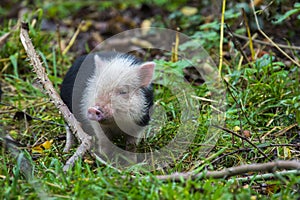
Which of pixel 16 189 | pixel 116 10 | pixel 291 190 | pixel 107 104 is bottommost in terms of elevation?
pixel 291 190

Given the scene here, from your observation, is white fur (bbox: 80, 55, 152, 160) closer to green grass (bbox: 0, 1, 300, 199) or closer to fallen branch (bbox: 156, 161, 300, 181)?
green grass (bbox: 0, 1, 300, 199)

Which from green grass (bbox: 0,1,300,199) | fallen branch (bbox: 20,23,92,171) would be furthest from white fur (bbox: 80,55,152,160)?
green grass (bbox: 0,1,300,199)

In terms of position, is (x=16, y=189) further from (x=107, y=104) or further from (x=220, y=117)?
(x=220, y=117)

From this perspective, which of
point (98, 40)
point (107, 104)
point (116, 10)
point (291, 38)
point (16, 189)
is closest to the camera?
point (16, 189)

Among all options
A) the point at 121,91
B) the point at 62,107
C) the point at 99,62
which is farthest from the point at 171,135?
the point at 62,107

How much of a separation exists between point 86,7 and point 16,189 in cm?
685

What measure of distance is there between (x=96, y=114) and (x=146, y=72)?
670mm

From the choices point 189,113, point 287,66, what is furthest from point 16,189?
point 287,66

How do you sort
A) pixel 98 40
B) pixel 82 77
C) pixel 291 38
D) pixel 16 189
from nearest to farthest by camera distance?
pixel 16 189
pixel 82 77
pixel 291 38
pixel 98 40

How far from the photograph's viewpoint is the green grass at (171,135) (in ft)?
10.2

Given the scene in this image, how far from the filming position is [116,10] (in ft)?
30.1

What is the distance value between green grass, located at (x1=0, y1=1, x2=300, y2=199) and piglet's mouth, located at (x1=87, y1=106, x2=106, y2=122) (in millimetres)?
354

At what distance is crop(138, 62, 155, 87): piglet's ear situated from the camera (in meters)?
4.26

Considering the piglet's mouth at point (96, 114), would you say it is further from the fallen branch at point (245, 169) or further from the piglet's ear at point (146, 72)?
the fallen branch at point (245, 169)
